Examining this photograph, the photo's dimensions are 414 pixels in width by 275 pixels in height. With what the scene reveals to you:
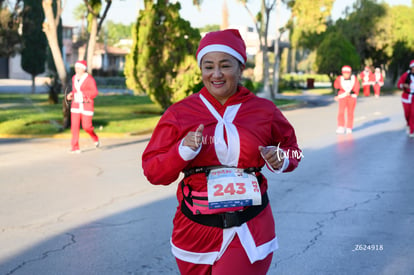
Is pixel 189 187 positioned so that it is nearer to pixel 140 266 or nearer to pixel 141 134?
pixel 140 266

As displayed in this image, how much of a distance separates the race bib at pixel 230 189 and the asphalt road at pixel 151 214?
247 centimetres

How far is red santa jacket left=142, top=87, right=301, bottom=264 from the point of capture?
3.34 meters

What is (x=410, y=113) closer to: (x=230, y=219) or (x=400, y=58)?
(x=230, y=219)

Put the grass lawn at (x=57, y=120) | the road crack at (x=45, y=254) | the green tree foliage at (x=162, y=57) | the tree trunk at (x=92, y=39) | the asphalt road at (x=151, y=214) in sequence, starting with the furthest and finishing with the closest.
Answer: the green tree foliage at (x=162, y=57) < the tree trunk at (x=92, y=39) < the grass lawn at (x=57, y=120) < the asphalt road at (x=151, y=214) < the road crack at (x=45, y=254)

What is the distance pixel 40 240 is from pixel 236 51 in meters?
3.99

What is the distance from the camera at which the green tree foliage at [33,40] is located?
40906mm

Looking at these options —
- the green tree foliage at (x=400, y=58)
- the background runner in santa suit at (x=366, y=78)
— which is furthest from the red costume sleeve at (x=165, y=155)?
the green tree foliage at (x=400, y=58)

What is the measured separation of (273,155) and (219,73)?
499 millimetres

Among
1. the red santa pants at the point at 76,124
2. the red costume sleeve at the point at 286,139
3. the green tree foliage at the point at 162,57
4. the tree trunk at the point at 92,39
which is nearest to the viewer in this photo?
the red costume sleeve at the point at 286,139

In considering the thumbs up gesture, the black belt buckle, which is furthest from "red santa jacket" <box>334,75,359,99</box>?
the thumbs up gesture

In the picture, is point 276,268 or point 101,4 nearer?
point 276,268

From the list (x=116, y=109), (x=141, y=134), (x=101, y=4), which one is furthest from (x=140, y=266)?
(x=116, y=109)

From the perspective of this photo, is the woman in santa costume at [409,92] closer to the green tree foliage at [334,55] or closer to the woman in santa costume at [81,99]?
the woman in santa costume at [81,99]

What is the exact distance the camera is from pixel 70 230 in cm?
712
